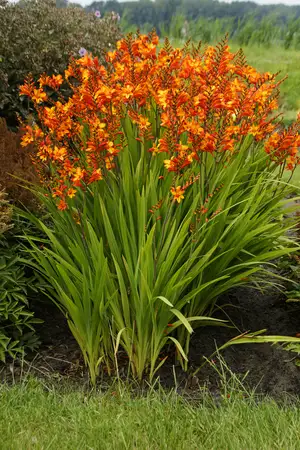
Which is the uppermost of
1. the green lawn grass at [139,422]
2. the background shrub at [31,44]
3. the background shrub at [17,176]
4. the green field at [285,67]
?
the background shrub at [31,44]

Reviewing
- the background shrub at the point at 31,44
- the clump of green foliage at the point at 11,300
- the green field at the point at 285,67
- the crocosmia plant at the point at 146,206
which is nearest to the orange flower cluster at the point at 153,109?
the crocosmia plant at the point at 146,206

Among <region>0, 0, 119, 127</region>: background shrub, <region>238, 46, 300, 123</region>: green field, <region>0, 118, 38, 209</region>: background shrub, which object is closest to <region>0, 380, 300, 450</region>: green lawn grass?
<region>0, 118, 38, 209</region>: background shrub

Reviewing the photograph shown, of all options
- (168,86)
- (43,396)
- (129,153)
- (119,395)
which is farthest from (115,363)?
(168,86)

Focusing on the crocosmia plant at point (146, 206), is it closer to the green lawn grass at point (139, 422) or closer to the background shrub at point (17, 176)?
the background shrub at point (17, 176)

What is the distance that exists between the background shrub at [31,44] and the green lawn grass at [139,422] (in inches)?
152

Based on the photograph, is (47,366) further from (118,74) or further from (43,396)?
(118,74)

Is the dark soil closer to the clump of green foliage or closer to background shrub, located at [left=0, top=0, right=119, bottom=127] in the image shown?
the clump of green foliage

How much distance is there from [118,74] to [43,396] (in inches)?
75.6

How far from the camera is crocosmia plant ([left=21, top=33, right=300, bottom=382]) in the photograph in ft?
10.7

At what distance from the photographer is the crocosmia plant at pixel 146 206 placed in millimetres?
3250

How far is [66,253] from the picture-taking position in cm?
364

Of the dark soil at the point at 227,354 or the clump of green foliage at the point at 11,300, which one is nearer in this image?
the dark soil at the point at 227,354

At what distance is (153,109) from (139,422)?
7.02ft

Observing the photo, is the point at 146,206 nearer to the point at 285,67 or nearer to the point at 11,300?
the point at 11,300
